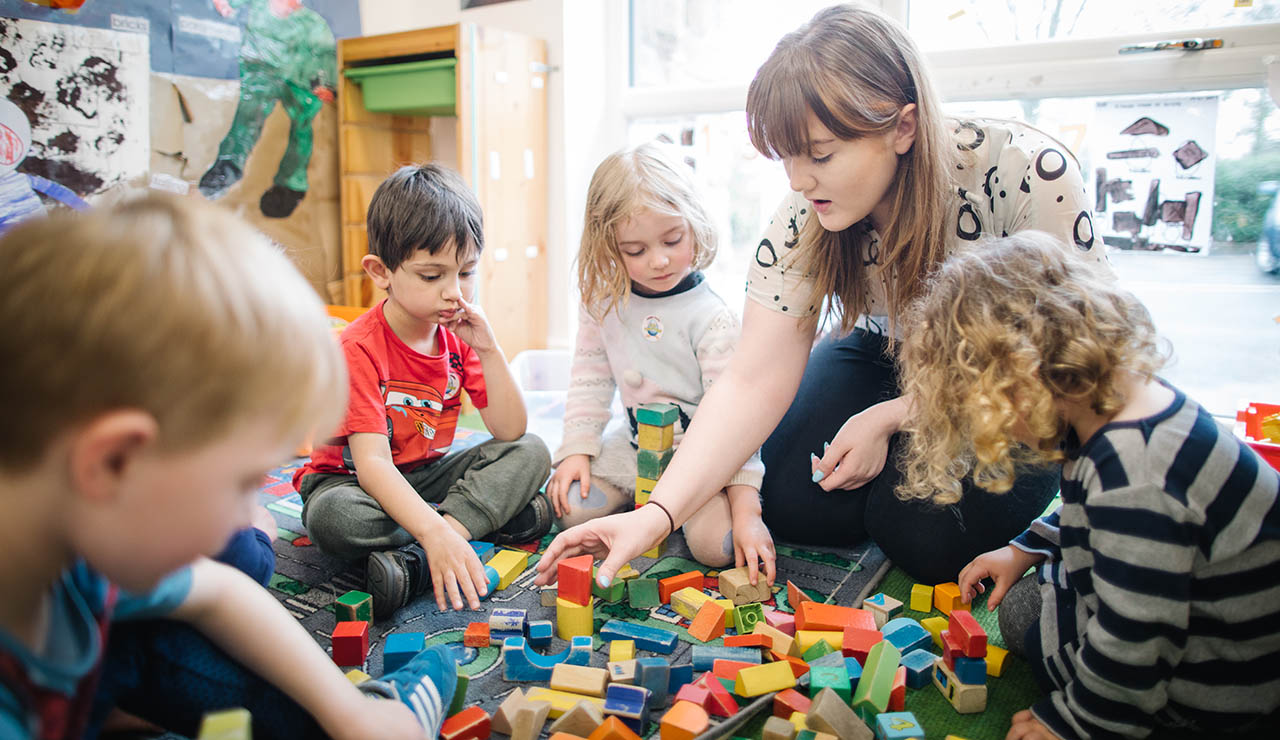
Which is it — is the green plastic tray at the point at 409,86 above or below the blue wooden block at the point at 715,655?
above

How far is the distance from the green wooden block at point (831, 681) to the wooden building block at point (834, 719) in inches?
1.3

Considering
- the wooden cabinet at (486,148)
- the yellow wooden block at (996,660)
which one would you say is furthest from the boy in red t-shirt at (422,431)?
the wooden cabinet at (486,148)

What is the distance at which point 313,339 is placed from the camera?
554 millimetres

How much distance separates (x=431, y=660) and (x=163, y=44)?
6.68 feet

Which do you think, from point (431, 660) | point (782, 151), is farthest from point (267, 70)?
point (431, 660)

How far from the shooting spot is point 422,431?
4.71 ft

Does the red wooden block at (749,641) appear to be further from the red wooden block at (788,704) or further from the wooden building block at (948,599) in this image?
the wooden building block at (948,599)

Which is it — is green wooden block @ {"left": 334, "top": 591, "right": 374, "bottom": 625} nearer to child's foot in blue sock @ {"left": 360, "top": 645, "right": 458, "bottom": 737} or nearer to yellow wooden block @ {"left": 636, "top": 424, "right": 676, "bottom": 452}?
child's foot in blue sock @ {"left": 360, "top": 645, "right": 458, "bottom": 737}

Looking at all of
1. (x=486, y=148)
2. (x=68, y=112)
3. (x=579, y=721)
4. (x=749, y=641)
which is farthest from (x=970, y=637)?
(x=68, y=112)

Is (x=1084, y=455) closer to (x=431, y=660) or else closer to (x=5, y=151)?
(x=431, y=660)

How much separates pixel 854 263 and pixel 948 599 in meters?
0.52

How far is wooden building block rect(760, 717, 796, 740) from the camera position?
34.1 inches

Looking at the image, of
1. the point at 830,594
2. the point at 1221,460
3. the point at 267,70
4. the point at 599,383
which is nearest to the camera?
the point at 1221,460

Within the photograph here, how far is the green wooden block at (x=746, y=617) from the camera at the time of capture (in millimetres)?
1126
